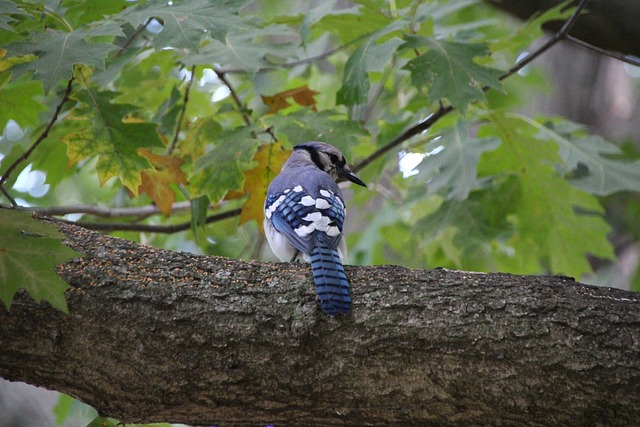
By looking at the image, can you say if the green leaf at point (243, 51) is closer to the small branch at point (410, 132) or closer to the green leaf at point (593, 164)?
the small branch at point (410, 132)

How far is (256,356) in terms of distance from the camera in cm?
194

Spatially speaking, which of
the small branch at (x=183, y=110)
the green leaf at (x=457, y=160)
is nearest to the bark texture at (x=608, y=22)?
the green leaf at (x=457, y=160)

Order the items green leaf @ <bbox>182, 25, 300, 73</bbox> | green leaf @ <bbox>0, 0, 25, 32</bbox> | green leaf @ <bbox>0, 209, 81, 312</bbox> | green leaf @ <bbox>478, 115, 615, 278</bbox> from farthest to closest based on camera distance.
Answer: green leaf @ <bbox>478, 115, 615, 278</bbox>, green leaf @ <bbox>182, 25, 300, 73</bbox>, green leaf @ <bbox>0, 0, 25, 32</bbox>, green leaf @ <bbox>0, 209, 81, 312</bbox>

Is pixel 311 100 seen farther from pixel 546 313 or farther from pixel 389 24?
pixel 546 313

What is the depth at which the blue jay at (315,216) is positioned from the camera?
78.9 inches

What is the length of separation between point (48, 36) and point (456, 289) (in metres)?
1.37

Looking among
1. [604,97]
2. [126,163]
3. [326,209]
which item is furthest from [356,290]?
[604,97]

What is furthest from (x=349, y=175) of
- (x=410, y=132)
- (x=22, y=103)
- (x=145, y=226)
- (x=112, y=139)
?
(x=22, y=103)

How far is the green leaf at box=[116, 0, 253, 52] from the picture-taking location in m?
2.35

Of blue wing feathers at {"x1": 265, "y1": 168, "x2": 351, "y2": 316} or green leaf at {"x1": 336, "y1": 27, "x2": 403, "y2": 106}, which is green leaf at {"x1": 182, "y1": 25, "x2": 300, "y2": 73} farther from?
blue wing feathers at {"x1": 265, "y1": 168, "x2": 351, "y2": 316}

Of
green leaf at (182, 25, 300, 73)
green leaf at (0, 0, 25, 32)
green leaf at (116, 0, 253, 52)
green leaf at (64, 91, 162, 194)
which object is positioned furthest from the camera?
green leaf at (182, 25, 300, 73)

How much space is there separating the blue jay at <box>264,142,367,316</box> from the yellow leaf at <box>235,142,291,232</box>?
0.16ft

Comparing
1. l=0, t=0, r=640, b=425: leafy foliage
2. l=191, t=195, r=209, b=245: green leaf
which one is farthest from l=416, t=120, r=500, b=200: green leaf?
l=191, t=195, r=209, b=245: green leaf

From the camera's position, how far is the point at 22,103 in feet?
9.60
